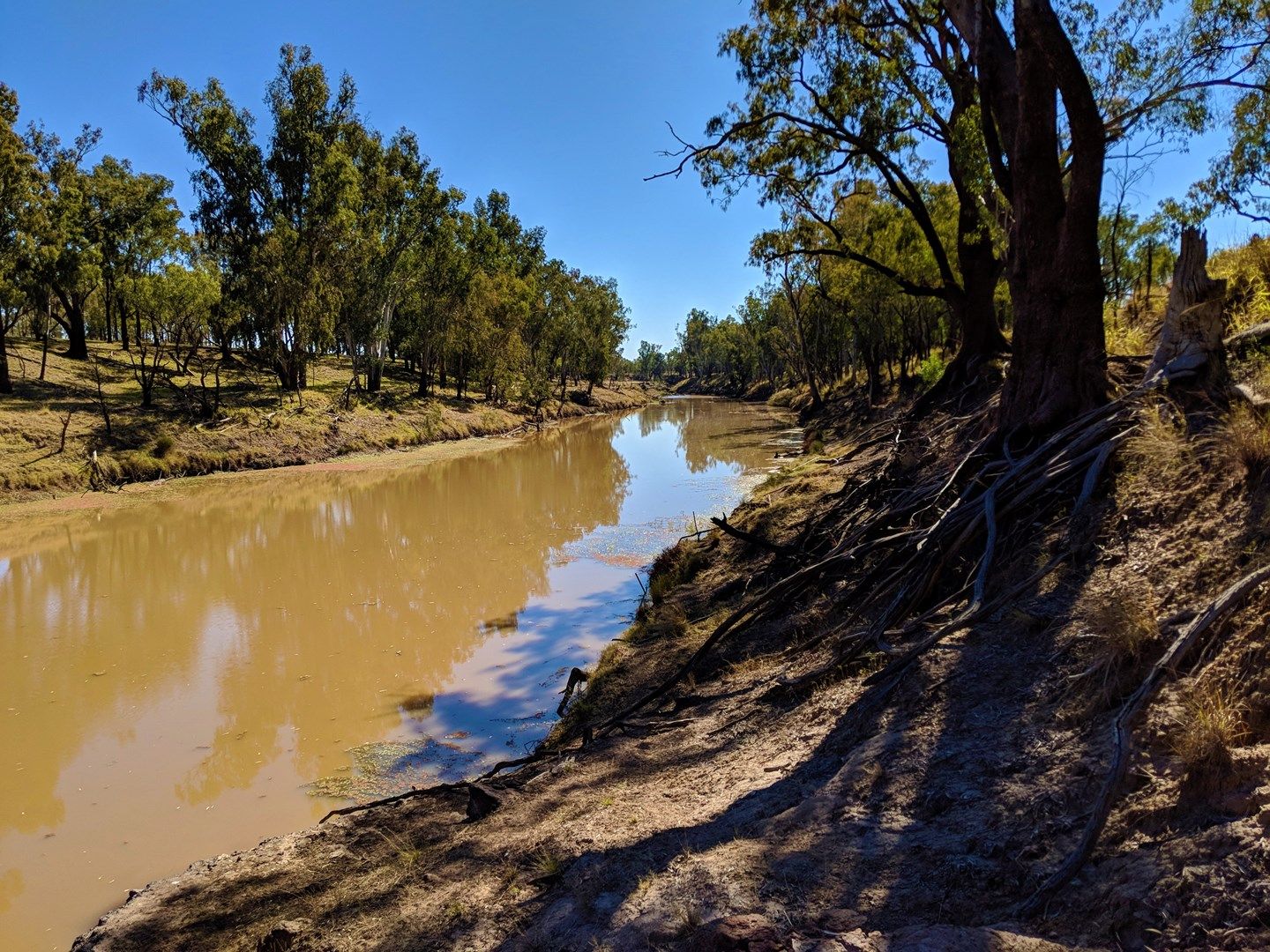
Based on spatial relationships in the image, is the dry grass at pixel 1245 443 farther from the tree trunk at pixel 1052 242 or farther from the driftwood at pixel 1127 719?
the tree trunk at pixel 1052 242

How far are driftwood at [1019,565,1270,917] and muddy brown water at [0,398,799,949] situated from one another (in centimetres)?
536

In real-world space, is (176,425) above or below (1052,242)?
below

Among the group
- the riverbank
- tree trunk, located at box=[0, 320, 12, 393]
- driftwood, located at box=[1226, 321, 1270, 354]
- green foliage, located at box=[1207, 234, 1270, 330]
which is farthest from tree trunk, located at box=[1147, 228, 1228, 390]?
tree trunk, located at box=[0, 320, 12, 393]

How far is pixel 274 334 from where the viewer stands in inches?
1310

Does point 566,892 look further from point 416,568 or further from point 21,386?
point 21,386

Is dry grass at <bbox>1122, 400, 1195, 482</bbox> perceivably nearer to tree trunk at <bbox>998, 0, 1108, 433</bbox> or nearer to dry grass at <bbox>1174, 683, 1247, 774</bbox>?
tree trunk at <bbox>998, 0, 1108, 433</bbox>

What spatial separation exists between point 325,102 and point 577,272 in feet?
105

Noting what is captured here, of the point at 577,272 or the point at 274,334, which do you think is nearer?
the point at 274,334

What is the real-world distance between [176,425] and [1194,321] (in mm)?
29330

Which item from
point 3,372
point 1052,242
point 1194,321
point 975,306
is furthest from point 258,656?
point 3,372

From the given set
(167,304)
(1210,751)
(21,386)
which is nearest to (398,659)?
(1210,751)

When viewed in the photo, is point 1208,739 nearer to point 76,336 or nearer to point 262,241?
point 262,241

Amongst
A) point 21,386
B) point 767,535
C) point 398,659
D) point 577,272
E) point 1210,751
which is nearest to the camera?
point 1210,751

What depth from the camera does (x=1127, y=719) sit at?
278cm
